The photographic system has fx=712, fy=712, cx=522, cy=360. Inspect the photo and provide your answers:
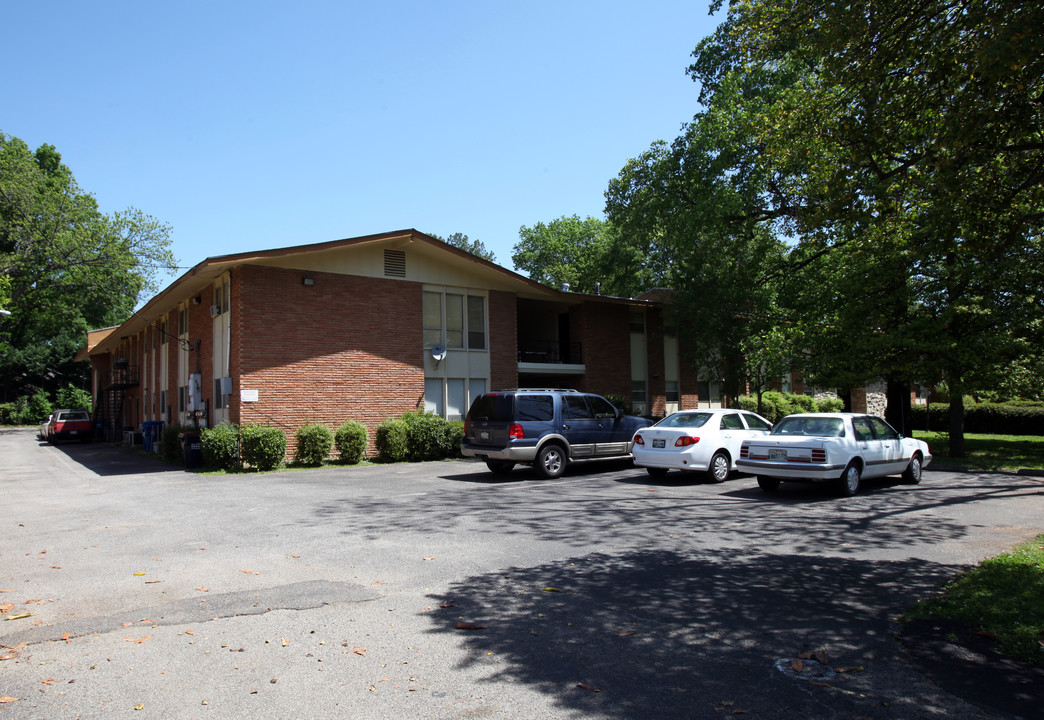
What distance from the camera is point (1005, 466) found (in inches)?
664

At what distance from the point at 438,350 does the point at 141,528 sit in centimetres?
1403

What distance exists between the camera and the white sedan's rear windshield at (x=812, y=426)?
1210 centimetres

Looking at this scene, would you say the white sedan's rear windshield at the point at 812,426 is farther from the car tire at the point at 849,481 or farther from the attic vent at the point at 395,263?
the attic vent at the point at 395,263

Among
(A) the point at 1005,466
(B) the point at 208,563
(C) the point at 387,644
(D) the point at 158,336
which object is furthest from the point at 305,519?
(D) the point at 158,336

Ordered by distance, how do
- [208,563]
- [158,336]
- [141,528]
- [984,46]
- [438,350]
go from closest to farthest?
1. [984,46]
2. [208,563]
3. [141,528]
4. [438,350]
5. [158,336]

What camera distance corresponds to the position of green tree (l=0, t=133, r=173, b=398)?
135ft

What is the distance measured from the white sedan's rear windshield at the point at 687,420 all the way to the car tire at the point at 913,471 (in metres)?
3.80

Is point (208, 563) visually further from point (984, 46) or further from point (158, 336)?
point (158, 336)

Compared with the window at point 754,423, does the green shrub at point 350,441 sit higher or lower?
lower

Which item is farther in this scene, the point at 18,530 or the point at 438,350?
the point at 438,350

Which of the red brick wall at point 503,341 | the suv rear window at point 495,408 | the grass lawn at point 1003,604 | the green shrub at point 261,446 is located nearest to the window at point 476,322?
the red brick wall at point 503,341

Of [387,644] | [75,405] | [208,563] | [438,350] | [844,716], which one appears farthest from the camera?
[75,405]

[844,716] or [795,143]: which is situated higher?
[795,143]

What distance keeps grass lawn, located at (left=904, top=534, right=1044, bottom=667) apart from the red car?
4105 centimetres
